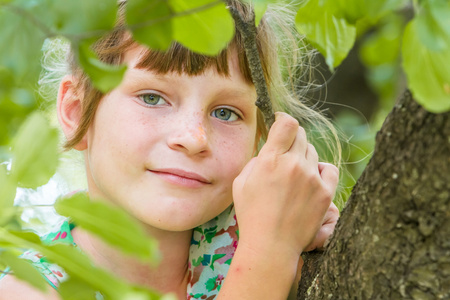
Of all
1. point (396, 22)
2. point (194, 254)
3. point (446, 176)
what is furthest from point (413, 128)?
point (396, 22)

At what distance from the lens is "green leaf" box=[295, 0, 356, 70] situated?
0.61 meters

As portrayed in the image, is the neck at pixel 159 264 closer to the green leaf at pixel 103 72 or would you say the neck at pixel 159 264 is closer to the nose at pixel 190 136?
the nose at pixel 190 136

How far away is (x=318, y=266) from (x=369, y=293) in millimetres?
160

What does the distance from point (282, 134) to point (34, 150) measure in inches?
→ 21.4

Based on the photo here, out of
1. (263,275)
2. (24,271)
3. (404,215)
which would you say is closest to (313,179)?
(263,275)

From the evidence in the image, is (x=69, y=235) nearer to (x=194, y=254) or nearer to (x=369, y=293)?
(x=194, y=254)

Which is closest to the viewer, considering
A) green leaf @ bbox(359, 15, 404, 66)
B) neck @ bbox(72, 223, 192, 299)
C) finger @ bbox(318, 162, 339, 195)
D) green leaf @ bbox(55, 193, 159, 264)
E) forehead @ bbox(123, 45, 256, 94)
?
green leaf @ bbox(55, 193, 159, 264)

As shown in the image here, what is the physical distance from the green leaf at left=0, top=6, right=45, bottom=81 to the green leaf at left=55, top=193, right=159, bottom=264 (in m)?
0.10

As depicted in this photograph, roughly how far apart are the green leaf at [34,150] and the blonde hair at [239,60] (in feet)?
1.92

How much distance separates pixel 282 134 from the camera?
88 cm

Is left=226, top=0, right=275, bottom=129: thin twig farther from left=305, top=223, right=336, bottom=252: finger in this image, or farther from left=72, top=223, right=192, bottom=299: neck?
left=72, top=223, right=192, bottom=299: neck

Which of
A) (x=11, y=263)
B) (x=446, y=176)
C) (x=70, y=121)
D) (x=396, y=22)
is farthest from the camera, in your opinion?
(x=396, y=22)

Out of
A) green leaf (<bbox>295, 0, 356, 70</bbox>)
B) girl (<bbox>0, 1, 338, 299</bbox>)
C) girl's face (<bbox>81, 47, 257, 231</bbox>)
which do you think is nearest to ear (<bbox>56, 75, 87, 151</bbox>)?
girl (<bbox>0, 1, 338, 299</bbox>)

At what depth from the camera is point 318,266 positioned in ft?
2.48
